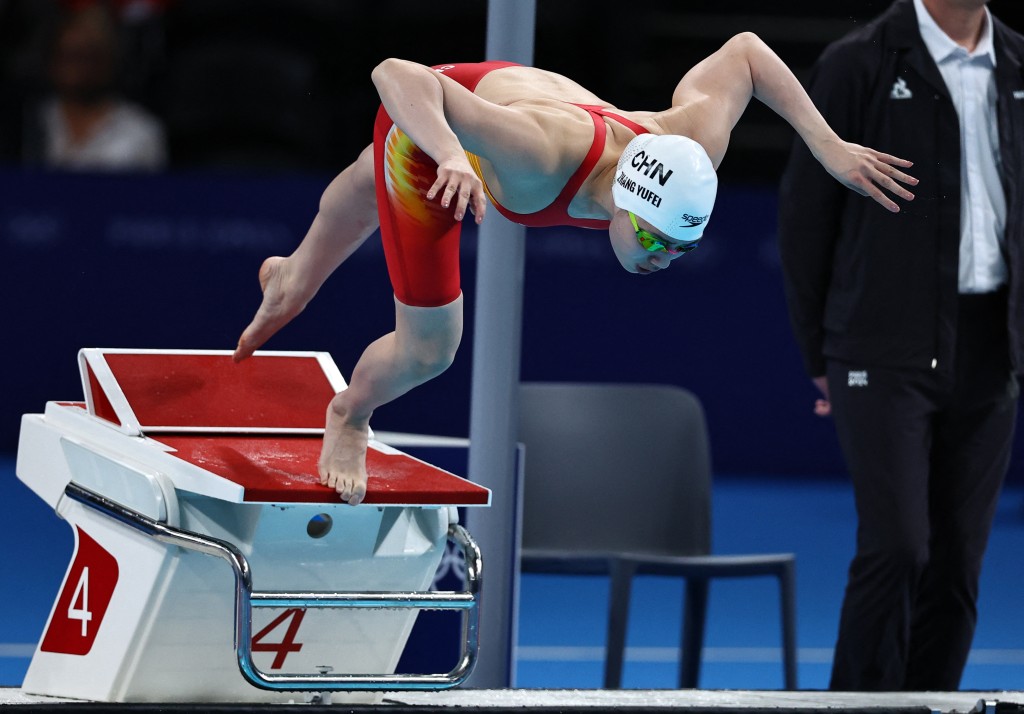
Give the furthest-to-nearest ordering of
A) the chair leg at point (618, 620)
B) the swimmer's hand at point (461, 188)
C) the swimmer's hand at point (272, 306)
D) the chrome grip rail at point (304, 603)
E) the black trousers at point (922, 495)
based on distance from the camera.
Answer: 1. the chair leg at point (618, 620)
2. the black trousers at point (922, 495)
3. the swimmer's hand at point (272, 306)
4. the chrome grip rail at point (304, 603)
5. the swimmer's hand at point (461, 188)

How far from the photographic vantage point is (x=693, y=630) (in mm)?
4598

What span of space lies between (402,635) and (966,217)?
5.75ft

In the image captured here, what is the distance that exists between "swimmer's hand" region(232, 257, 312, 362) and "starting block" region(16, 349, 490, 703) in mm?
165

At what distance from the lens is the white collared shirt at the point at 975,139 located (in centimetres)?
→ 395

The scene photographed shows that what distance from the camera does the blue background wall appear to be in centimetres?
783

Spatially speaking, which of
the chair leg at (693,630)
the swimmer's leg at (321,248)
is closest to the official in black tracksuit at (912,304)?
the chair leg at (693,630)

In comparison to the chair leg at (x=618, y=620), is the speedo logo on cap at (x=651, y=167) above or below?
above

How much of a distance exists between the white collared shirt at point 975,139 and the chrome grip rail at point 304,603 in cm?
160

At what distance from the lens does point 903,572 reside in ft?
13.1

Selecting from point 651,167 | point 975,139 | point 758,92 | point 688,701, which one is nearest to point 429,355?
point 651,167

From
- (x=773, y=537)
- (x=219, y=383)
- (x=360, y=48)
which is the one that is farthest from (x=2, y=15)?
(x=219, y=383)

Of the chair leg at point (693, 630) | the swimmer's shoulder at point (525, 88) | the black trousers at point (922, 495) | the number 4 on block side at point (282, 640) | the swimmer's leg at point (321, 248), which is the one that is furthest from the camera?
the chair leg at point (693, 630)

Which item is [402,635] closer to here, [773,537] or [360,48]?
[773,537]

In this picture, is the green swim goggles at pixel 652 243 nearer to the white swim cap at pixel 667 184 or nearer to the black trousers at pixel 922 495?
the white swim cap at pixel 667 184
